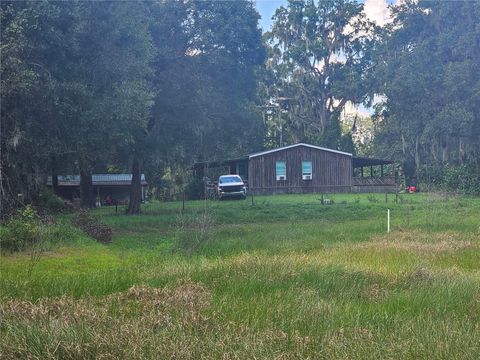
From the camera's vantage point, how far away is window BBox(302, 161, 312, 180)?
141ft

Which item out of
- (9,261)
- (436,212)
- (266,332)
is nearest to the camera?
(266,332)

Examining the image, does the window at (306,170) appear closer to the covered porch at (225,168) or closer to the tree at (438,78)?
the covered porch at (225,168)

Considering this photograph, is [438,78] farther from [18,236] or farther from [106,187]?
[18,236]

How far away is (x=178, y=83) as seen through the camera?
2189cm

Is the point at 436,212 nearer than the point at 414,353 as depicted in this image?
No

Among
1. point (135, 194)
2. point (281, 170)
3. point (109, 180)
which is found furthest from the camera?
point (109, 180)

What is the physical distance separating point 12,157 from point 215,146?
15.7m

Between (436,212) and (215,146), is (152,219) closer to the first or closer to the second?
(215,146)

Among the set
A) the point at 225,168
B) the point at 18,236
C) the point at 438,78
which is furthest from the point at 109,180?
the point at 18,236

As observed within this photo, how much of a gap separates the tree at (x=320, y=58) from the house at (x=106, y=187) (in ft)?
54.1

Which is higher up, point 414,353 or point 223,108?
point 223,108

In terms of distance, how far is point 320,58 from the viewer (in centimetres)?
5525

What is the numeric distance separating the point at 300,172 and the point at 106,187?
704 inches

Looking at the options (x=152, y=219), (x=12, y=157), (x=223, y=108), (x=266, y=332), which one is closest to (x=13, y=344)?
(x=266, y=332)
